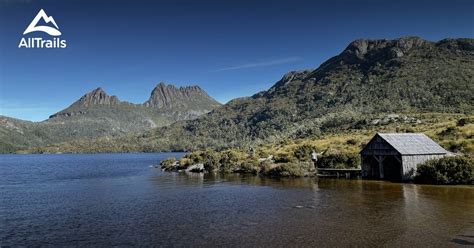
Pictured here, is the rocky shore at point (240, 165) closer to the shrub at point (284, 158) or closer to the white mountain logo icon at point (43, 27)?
the shrub at point (284, 158)

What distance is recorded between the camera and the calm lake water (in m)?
27.6

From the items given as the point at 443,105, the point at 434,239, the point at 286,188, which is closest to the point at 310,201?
the point at 286,188

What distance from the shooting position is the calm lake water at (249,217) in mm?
27562

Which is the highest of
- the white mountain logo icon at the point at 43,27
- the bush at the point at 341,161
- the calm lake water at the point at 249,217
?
the white mountain logo icon at the point at 43,27

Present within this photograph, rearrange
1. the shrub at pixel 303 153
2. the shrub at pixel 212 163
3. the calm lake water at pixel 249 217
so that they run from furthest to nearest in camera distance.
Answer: the shrub at pixel 212 163 → the shrub at pixel 303 153 → the calm lake water at pixel 249 217

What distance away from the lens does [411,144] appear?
58.4 metres

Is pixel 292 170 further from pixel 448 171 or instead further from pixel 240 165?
Result: pixel 448 171

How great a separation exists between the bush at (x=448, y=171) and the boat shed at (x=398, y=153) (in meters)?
1.65

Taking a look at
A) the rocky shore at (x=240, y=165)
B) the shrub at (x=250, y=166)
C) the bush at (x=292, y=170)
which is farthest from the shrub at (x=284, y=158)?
the bush at (x=292, y=170)

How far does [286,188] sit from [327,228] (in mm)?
25791

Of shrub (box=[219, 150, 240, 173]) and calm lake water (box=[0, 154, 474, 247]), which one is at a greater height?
shrub (box=[219, 150, 240, 173])

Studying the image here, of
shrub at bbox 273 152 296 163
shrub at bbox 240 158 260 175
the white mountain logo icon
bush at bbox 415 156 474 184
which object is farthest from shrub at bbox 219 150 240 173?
the white mountain logo icon

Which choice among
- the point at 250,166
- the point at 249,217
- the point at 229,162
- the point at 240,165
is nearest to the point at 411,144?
the point at 249,217

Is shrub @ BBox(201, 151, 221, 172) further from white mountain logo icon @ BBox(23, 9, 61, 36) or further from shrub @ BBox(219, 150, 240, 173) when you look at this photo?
white mountain logo icon @ BBox(23, 9, 61, 36)
